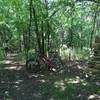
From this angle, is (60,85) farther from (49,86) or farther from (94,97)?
(94,97)

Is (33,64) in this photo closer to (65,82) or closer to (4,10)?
(65,82)

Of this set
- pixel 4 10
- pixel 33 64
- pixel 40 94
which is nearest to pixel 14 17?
pixel 4 10

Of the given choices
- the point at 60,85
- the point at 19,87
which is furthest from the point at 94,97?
the point at 19,87

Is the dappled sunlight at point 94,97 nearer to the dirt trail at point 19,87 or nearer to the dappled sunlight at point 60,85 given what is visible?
the dappled sunlight at point 60,85

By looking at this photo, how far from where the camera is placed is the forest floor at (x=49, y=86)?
8258mm

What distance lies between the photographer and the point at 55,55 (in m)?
16.8

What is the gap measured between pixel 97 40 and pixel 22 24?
33.3 ft

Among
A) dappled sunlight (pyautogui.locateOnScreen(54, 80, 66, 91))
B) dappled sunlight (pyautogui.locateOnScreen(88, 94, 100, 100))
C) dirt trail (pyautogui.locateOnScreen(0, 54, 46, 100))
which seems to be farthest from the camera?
dappled sunlight (pyautogui.locateOnScreen(54, 80, 66, 91))

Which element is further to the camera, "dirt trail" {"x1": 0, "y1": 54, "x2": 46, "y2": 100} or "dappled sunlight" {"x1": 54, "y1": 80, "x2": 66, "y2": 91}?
"dappled sunlight" {"x1": 54, "y1": 80, "x2": 66, "y2": 91}

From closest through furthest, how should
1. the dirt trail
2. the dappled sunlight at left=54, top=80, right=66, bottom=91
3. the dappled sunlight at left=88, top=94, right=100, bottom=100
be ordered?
1. the dappled sunlight at left=88, top=94, right=100, bottom=100
2. the dirt trail
3. the dappled sunlight at left=54, top=80, right=66, bottom=91

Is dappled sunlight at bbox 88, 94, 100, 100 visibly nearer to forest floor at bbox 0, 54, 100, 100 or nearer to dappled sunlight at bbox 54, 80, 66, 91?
forest floor at bbox 0, 54, 100, 100

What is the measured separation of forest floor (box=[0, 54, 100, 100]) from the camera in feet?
27.1

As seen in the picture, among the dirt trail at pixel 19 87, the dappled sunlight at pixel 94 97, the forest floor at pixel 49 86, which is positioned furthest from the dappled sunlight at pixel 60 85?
the dappled sunlight at pixel 94 97

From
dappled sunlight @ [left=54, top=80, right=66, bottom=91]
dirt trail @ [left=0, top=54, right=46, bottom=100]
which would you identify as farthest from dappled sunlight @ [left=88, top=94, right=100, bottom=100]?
dirt trail @ [left=0, top=54, right=46, bottom=100]
